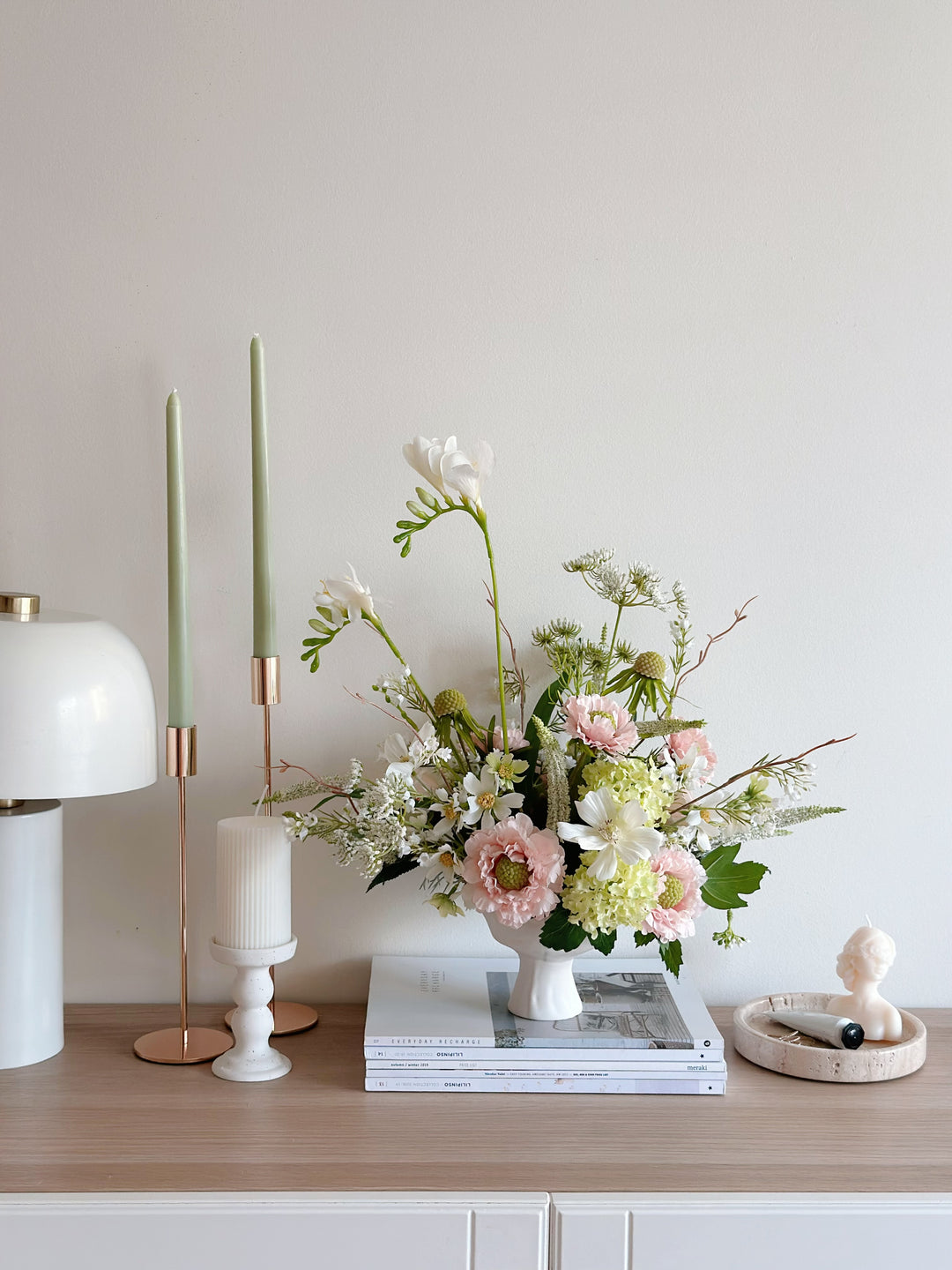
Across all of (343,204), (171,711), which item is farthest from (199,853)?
(343,204)

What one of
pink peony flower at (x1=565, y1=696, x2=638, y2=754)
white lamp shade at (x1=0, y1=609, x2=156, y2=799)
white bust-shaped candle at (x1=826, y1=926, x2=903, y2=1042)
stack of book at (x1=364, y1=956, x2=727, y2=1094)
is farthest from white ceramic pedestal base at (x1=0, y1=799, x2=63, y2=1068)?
white bust-shaped candle at (x1=826, y1=926, x2=903, y2=1042)

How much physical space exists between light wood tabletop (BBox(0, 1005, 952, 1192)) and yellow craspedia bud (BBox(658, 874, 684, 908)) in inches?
7.4

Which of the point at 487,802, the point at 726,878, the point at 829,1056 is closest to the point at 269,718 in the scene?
the point at 487,802

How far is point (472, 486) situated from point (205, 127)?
0.53m

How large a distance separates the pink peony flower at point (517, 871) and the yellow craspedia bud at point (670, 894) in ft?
0.29

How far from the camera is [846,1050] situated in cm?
105

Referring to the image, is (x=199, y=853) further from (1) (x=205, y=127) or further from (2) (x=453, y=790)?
(1) (x=205, y=127)

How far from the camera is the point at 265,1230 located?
87 cm

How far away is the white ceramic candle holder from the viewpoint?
103 cm

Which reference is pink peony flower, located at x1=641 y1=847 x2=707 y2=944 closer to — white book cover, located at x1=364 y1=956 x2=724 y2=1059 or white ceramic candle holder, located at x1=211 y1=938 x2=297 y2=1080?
white book cover, located at x1=364 y1=956 x2=724 y2=1059

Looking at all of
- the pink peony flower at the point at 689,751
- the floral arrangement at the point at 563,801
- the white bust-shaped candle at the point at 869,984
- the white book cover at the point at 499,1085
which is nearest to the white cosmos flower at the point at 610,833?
the floral arrangement at the point at 563,801

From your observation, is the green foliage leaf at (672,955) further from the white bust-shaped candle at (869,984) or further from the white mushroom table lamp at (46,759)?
the white mushroom table lamp at (46,759)

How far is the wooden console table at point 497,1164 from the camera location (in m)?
0.87

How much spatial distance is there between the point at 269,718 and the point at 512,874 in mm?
350
